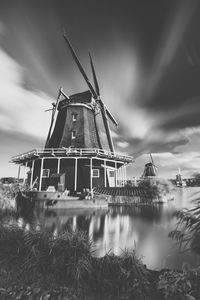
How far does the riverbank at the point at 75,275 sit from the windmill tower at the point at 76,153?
1470cm

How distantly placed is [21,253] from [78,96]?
88.5 feet

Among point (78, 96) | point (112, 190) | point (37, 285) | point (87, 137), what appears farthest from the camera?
point (78, 96)

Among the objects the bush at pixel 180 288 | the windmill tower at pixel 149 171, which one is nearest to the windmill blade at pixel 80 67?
the windmill tower at pixel 149 171

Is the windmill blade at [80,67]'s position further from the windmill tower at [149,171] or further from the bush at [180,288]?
the bush at [180,288]

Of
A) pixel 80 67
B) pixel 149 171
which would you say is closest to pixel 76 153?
pixel 80 67

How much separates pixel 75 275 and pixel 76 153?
1835 centimetres

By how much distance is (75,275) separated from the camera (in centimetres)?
347

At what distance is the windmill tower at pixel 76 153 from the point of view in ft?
71.6

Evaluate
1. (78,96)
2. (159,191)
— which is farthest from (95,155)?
(78,96)

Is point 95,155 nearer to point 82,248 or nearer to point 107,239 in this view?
point 107,239

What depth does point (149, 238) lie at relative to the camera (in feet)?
27.7

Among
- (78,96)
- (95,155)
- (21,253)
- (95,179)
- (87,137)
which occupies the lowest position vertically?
(21,253)

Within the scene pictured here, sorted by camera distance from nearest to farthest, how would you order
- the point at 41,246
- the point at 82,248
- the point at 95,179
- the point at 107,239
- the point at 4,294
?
the point at 4,294 < the point at 82,248 < the point at 41,246 < the point at 107,239 < the point at 95,179

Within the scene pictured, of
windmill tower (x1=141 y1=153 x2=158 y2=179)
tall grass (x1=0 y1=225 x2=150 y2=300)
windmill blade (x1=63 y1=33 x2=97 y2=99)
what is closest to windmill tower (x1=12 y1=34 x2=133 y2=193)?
windmill blade (x1=63 y1=33 x2=97 y2=99)
